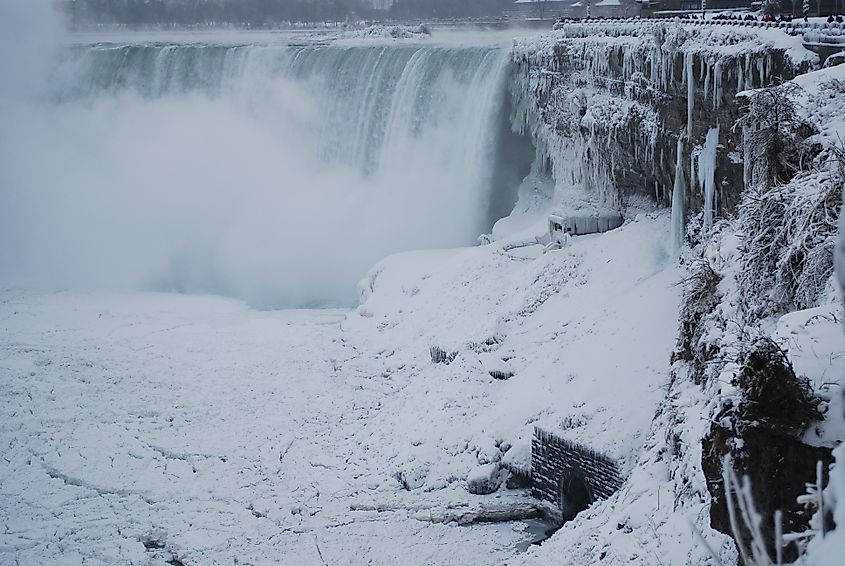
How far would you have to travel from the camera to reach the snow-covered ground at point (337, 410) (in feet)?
40.4

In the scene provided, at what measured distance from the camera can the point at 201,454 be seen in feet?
49.4

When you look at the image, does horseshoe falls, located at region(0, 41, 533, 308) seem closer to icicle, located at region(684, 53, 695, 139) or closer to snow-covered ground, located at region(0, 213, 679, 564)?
snow-covered ground, located at region(0, 213, 679, 564)

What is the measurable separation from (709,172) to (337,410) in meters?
7.50

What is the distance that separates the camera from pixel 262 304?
26141mm

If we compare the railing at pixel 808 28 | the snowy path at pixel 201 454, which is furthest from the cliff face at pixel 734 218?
the snowy path at pixel 201 454

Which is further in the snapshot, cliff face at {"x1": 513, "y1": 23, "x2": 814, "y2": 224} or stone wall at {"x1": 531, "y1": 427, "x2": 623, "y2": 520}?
cliff face at {"x1": 513, "y1": 23, "x2": 814, "y2": 224}

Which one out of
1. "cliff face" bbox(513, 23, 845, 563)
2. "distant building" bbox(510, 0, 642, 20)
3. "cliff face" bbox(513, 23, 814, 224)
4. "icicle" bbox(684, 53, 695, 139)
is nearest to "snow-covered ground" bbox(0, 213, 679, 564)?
"cliff face" bbox(513, 23, 814, 224)

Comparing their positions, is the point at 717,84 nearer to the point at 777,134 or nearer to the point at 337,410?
the point at 777,134

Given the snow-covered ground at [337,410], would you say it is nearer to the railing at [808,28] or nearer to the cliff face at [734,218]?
the cliff face at [734,218]

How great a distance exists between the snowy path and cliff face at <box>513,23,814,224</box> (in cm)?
653

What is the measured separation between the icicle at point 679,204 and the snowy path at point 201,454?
597 cm

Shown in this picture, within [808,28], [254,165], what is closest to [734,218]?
[808,28]

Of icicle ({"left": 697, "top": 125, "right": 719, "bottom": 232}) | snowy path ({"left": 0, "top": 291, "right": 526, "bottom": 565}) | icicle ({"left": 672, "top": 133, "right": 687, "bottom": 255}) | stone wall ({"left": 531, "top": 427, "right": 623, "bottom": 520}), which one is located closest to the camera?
stone wall ({"left": 531, "top": 427, "right": 623, "bottom": 520})

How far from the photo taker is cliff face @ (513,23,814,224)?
14.3 metres
